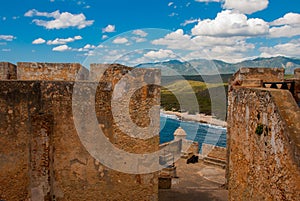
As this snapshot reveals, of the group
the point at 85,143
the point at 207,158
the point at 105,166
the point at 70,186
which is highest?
the point at 85,143

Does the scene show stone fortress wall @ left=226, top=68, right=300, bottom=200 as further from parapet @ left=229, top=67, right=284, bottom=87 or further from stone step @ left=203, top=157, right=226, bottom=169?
stone step @ left=203, top=157, right=226, bottom=169

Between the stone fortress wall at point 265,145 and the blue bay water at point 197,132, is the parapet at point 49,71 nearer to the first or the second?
the stone fortress wall at point 265,145

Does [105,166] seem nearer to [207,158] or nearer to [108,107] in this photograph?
[108,107]

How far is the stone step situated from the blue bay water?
25227 mm

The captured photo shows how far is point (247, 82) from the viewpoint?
605cm

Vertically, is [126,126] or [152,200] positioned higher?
[126,126]

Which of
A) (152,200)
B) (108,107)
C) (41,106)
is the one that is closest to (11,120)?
(41,106)

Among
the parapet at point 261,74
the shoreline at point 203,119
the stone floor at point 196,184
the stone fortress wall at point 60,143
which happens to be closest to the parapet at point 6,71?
the stone fortress wall at point 60,143

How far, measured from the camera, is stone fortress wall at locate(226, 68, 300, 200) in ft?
11.2

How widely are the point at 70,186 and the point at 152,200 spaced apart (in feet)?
6.55

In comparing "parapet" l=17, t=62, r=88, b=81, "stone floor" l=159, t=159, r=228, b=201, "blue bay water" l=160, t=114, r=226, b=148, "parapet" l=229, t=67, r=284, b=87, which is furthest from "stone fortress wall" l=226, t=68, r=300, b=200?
"blue bay water" l=160, t=114, r=226, b=148

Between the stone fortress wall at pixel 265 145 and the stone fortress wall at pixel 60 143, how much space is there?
2448 millimetres

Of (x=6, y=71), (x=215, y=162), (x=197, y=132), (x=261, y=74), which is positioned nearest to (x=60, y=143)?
(x=6, y=71)

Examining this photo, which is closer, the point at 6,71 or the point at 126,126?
the point at 126,126
